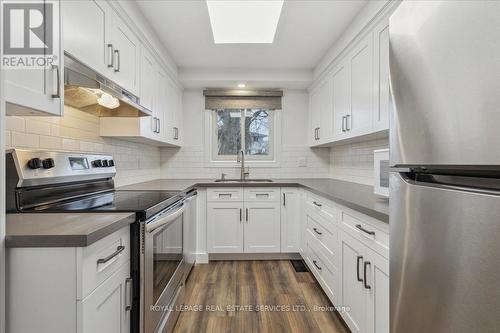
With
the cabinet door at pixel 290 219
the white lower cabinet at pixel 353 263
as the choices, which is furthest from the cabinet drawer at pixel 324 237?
the cabinet door at pixel 290 219

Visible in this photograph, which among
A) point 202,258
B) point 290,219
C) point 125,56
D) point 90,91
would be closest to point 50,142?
point 90,91

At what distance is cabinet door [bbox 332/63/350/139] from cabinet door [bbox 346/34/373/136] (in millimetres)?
105

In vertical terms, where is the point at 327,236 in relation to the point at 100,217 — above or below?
below

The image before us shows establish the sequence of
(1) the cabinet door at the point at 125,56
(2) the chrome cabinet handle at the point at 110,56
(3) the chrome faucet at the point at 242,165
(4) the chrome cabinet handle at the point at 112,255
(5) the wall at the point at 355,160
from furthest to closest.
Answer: (3) the chrome faucet at the point at 242,165 < (5) the wall at the point at 355,160 < (1) the cabinet door at the point at 125,56 < (2) the chrome cabinet handle at the point at 110,56 < (4) the chrome cabinet handle at the point at 112,255

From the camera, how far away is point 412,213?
0.74 m

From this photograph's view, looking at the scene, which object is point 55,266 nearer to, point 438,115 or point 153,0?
point 438,115

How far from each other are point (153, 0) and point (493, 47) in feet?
6.78

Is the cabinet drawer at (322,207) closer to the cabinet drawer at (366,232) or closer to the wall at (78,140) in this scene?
the cabinet drawer at (366,232)

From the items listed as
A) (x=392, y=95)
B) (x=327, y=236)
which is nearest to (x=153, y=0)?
(x=392, y=95)

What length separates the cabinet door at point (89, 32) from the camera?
48.0 inches

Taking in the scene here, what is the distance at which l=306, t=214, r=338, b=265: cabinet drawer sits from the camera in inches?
76.8

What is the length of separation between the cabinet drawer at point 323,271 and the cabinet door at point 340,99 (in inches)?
45.2

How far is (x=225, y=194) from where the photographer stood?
9.93 ft

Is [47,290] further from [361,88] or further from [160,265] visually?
[361,88]
